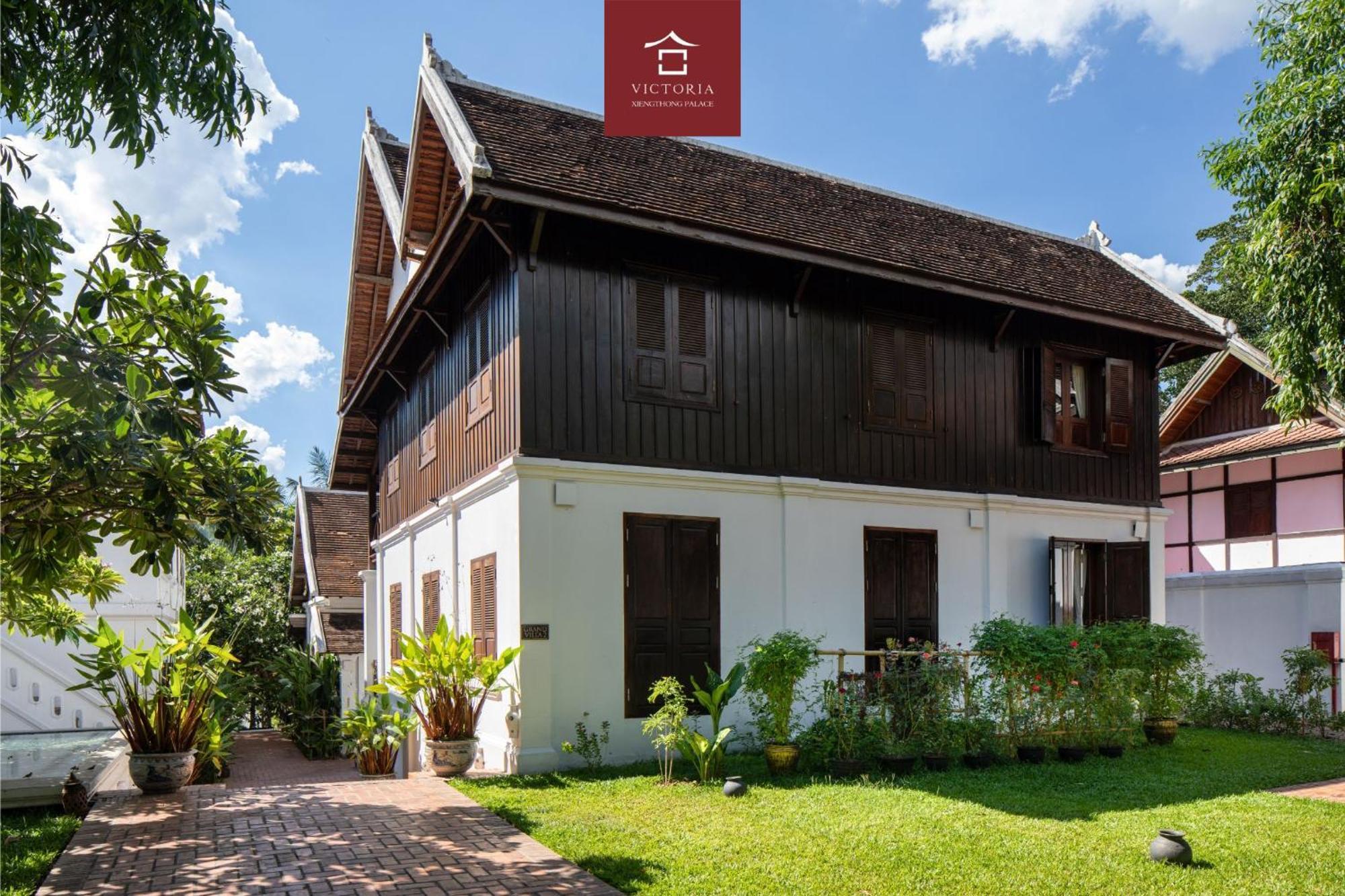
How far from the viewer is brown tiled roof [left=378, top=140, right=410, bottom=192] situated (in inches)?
648

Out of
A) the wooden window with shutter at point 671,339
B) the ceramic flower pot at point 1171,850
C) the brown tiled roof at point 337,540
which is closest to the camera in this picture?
the ceramic flower pot at point 1171,850

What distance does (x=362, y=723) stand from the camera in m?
12.2

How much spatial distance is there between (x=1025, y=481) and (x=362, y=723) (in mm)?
9445

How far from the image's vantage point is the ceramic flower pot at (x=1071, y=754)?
11.4m

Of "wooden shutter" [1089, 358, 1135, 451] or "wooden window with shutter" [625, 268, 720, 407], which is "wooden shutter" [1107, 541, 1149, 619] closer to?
"wooden shutter" [1089, 358, 1135, 451]

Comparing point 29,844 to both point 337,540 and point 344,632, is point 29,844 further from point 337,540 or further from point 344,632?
point 337,540

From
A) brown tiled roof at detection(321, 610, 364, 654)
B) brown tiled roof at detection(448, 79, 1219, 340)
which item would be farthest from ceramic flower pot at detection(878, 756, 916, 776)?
brown tiled roof at detection(321, 610, 364, 654)

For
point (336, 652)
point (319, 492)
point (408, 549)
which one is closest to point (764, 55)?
point (408, 549)

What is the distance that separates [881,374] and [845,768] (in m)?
5.60

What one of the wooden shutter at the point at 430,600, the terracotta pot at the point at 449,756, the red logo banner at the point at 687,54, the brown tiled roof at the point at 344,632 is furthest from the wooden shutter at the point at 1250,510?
the brown tiled roof at the point at 344,632

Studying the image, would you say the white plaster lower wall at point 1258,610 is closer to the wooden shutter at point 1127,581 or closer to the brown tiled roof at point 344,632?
the wooden shutter at point 1127,581

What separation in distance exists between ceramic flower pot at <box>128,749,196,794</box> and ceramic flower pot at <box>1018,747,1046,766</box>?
329 inches

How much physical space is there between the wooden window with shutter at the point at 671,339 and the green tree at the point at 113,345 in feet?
17.2

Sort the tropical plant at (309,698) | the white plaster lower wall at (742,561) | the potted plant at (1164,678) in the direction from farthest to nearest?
the tropical plant at (309,698)
the potted plant at (1164,678)
the white plaster lower wall at (742,561)
